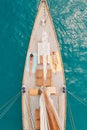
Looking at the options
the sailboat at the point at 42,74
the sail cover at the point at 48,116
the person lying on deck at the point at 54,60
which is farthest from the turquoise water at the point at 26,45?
the sail cover at the point at 48,116

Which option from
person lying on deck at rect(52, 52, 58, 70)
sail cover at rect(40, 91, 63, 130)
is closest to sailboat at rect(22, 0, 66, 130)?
person lying on deck at rect(52, 52, 58, 70)

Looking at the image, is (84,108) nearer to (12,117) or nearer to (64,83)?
(64,83)

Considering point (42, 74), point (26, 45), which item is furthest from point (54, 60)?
point (26, 45)

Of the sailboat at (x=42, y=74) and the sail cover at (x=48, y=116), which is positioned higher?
the sailboat at (x=42, y=74)

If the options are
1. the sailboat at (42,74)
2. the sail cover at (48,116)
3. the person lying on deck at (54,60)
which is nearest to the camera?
the sail cover at (48,116)

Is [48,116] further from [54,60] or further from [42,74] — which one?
[54,60]

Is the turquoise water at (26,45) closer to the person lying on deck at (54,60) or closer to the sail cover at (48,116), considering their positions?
the person lying on deck at (54,60)

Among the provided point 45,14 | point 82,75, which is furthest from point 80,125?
point 45,14
